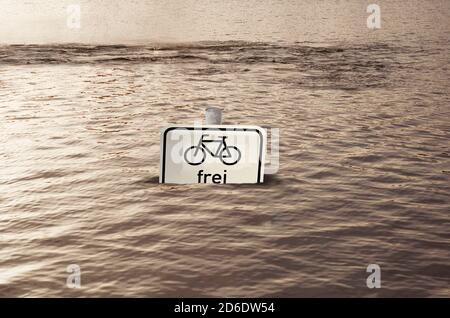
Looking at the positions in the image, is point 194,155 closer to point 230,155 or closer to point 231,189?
point 230,155

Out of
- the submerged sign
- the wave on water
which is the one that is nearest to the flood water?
the submerged sign

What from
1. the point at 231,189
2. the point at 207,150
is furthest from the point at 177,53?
the point at 207,150

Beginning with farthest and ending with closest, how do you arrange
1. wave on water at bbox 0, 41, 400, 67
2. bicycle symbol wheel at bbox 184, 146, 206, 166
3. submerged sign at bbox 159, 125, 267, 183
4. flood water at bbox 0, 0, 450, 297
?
wave on water at bbox 0, 41, 400, 67 < bicycle symbol wheel at bbox 184, 146, 206, 166 < submerged sign at bbox 159, 125, 267, 183 < flood water at bbox 0, 0, 450, 297

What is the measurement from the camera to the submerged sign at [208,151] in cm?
479

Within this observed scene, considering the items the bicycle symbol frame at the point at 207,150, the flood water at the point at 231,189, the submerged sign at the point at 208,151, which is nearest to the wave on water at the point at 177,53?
the flood water at the point at 231,189

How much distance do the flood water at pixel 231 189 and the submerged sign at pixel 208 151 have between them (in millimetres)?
594

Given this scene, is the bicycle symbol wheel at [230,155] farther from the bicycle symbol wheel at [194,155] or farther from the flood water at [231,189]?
the flood water at [231,189]

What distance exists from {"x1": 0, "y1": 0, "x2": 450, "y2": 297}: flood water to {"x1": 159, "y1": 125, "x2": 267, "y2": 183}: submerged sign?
594mm

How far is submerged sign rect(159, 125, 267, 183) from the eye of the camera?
4.79m

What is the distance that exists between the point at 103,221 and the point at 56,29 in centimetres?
2422

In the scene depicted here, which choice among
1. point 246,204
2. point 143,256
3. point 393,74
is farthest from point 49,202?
point 393,74

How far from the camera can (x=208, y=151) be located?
194 inches

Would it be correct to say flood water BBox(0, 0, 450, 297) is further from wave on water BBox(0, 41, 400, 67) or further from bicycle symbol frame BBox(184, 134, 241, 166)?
wave on water BBox(0, 41, 400, 67)

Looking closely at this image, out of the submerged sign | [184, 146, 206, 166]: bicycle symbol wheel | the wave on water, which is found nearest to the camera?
the submerged sign
